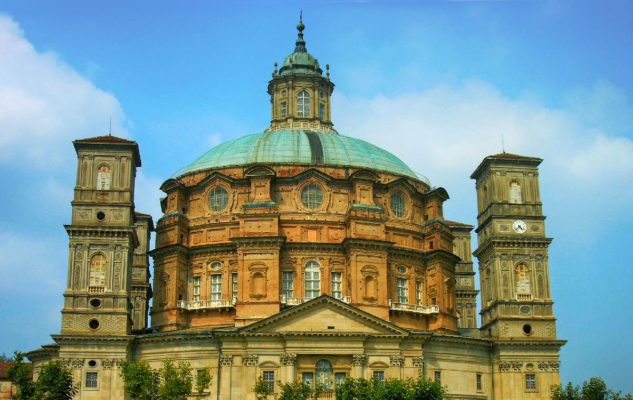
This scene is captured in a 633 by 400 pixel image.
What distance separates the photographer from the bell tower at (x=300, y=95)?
8719 cm

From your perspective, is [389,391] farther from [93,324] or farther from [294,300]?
[93,324]

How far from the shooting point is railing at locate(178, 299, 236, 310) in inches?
2913

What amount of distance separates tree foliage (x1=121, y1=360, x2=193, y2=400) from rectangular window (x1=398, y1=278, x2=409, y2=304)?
65.3 ft

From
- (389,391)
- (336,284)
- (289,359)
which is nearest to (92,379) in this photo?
(289,359)

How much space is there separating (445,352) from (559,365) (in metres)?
8.54

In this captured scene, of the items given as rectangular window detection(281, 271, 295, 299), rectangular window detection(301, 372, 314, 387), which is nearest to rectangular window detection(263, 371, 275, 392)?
rectangular window detection(301, 372, 314, 387)

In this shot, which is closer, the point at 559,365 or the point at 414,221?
the point at 559,365

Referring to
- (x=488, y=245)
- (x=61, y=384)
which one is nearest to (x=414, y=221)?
(x=488, y=245)

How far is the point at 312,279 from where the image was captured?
2960 inches

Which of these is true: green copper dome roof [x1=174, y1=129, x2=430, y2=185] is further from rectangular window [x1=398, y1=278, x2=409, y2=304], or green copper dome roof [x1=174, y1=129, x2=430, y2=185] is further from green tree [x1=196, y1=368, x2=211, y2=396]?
green tree [x1=196, y1=368, x2=211, y2=396]

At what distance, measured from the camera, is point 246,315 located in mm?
71312

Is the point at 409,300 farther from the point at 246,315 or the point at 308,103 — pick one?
the point at 308,103

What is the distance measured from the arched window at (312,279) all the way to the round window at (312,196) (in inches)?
177

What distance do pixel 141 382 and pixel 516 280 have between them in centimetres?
2935
